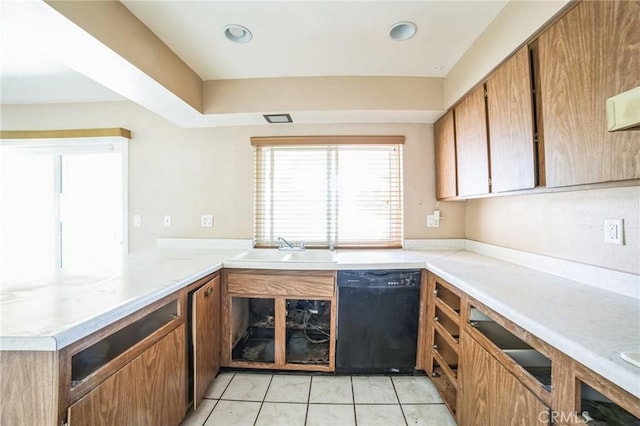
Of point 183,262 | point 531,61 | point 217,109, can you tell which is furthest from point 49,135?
point 531,61

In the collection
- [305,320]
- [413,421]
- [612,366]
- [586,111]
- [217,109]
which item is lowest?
[413,421]

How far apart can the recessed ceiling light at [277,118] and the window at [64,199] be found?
153 cm

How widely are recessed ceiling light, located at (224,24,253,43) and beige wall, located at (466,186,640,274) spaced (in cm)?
213

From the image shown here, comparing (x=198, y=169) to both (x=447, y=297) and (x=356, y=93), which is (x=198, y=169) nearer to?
(x=356, y=93)

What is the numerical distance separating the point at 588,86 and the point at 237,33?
5.94ft

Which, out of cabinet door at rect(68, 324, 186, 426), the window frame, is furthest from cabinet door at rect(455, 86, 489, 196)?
the window frame

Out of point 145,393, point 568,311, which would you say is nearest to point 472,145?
point 568,311

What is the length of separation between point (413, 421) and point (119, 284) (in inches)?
70.8

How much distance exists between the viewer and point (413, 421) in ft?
4.87

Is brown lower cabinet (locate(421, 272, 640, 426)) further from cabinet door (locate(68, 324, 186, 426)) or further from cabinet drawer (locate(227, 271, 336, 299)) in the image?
cabinet door (locate(68, 324, 186, 426))

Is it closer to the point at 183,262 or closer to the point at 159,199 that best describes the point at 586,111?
the point at 183,262

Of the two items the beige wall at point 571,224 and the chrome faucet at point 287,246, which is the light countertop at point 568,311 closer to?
the beige wall at point 571,224

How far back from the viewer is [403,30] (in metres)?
1.57

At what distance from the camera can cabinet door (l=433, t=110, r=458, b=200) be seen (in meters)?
2.01
